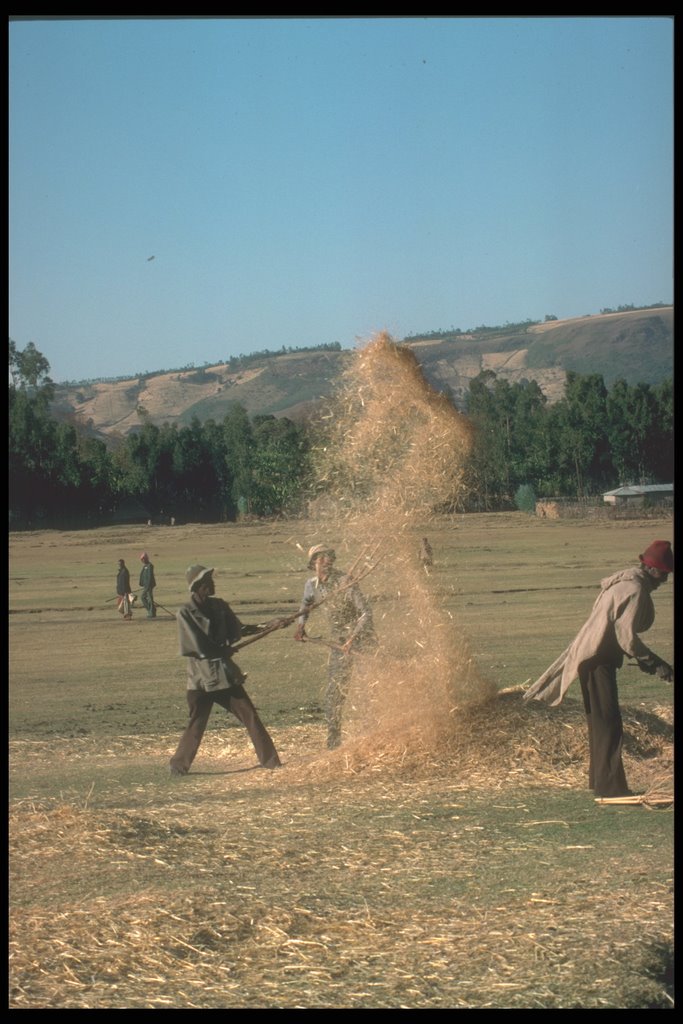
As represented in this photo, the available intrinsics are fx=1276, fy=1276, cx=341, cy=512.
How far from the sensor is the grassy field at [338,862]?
16.6 ft

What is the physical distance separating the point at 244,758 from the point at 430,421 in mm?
3170

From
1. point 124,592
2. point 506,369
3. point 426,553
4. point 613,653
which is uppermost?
point 506,369

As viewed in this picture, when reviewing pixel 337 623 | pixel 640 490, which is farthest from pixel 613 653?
pixel 640 490

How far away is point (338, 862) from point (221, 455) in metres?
20.9

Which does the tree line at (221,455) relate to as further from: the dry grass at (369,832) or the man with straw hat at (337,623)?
the man with straw hat at (337,623)

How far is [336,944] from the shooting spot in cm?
550

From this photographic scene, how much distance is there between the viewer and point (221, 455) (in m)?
27.4

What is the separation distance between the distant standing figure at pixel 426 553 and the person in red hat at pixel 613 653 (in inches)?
78.1

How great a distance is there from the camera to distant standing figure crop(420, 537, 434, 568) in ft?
33.5

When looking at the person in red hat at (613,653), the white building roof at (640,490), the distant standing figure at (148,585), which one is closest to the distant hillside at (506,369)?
the white building roof at (640,490)

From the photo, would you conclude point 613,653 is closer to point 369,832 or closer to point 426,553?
point 369,832
